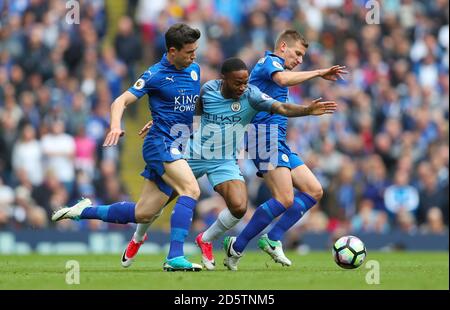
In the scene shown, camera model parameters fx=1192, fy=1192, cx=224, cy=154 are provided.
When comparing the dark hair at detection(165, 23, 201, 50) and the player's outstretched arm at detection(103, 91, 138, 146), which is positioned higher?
the dark hair at detection(165, 23, 201, 50)

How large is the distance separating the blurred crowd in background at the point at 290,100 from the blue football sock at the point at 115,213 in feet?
22.0

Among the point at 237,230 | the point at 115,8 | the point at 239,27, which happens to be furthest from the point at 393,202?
the point at 115,8

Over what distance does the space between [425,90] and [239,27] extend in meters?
4.01

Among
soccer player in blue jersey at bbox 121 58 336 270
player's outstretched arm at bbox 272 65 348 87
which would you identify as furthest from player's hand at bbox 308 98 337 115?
soccer player in blue jersey at bbox 121 58 336 270

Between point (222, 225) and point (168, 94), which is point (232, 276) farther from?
point (168, 94)

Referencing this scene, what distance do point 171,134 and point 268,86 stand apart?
58.6 inches

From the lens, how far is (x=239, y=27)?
80.4 feet

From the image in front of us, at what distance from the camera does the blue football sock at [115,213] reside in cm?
1295

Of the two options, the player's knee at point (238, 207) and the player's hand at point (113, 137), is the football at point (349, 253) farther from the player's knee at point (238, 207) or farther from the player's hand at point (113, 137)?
the player's hand at point (113, 137)

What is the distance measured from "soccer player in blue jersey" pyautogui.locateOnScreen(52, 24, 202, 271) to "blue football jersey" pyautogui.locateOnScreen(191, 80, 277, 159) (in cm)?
33

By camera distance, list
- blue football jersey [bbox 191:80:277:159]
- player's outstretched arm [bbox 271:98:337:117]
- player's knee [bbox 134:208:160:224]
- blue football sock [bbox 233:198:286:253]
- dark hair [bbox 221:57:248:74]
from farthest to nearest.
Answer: blue football sock [bbox 233:198:286:253] → blue football jersey [bbox 191:80:277:159] → player's knee [bbox 134:208:160:224] → dark hair [bbox 221:57:248:74] → player's outstretched arm [bbox 271:98:337:117]

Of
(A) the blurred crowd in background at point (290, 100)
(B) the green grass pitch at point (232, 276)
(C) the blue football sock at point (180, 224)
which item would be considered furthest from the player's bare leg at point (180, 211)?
(A) the blurred crowd in background at point (290, 100)

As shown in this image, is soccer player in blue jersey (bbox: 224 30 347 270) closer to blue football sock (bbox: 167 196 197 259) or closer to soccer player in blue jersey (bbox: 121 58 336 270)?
soccer player in blue jersey (bbox: 121 58 336 270)

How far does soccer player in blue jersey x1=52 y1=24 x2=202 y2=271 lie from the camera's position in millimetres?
12266
